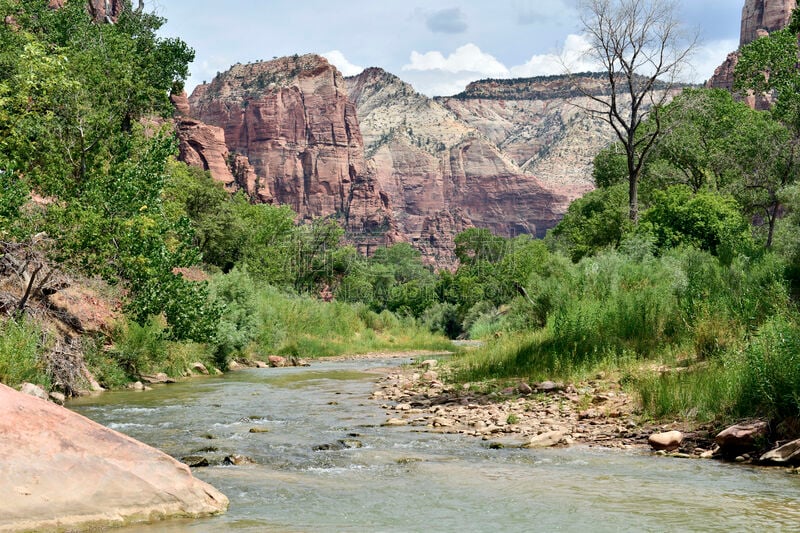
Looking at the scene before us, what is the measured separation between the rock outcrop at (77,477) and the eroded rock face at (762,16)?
158281 millimetres

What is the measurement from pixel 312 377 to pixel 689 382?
52.8ft

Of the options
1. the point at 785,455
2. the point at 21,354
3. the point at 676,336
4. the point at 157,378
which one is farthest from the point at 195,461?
the point at 157,378

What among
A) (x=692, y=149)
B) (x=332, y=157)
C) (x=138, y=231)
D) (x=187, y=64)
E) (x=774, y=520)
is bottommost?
(x=774, y=520)

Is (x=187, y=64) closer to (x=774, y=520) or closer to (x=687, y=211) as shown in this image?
(x=687, y=211)

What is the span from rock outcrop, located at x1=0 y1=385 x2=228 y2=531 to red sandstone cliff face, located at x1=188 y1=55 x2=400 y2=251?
169397 mm

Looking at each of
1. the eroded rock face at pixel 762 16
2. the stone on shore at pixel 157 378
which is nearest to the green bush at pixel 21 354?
the stone on shore at pixel 157 378

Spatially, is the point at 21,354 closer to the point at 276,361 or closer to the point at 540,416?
the point at 540,416

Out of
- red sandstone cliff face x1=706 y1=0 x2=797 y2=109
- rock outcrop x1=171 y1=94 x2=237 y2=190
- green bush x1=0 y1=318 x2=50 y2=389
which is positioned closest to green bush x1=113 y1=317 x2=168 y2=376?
green bush x1=0 y1=318 x2=50 y2=389

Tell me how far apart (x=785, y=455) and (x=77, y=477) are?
767 centimetres

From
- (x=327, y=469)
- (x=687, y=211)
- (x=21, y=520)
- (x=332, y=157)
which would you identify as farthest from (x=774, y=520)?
(x=332, y=157)

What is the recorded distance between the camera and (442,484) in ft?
24.7

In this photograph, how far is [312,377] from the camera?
24.6 meters

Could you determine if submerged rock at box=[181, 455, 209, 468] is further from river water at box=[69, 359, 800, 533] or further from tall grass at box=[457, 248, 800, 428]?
tall grass at box=[457, 248, 800, 428]

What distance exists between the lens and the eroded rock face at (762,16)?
14188cm
